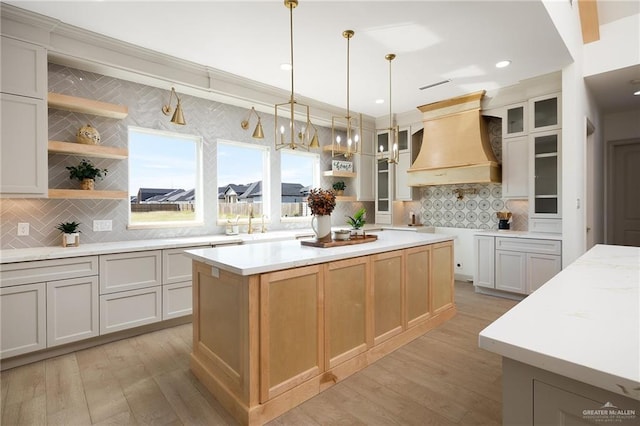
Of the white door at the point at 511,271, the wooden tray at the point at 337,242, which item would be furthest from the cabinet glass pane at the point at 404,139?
the wooden tray at the point at 337,242

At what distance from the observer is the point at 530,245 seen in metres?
4.08

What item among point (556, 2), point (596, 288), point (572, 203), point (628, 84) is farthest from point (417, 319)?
point (628, 84)

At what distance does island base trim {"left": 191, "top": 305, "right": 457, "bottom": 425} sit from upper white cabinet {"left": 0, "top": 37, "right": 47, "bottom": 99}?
2657 mm

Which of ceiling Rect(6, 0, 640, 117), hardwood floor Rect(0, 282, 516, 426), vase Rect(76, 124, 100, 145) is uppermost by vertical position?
ceiling Rect(6, 0, 640, 117)

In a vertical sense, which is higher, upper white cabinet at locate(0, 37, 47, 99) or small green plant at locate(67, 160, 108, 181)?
upper white cabinet at locate(0, 37, 47, 99)

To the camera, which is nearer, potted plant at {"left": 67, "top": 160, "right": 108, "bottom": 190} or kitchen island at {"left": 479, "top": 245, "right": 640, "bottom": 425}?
kitchen island at {"left": 479, "top": 245, "right": 640, "bottom": 425}

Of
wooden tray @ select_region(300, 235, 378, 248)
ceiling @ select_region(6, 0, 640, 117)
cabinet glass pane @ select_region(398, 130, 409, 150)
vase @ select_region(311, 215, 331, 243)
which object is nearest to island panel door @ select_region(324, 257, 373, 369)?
wooden tray @ select_region(300, 235, 378, 248)

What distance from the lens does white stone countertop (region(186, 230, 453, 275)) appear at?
1879mm

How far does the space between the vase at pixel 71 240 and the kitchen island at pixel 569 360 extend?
358 cm

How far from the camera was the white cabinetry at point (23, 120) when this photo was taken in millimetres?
2588

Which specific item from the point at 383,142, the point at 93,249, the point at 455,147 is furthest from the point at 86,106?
the point at 455,147

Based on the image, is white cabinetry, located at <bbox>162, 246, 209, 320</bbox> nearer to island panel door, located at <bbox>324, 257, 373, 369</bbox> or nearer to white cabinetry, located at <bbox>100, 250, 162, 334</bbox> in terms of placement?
white cabinetry, located at <bbox>100, 250, 162, 334</bbox>

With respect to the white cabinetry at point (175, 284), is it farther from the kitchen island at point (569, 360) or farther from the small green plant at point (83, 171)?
the kitchen island at point (569, 360)

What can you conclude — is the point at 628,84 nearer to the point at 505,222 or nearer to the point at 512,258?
the point at 505,222
